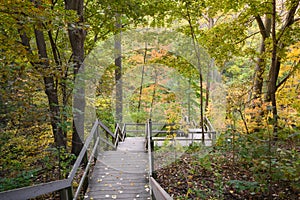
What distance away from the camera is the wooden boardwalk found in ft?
13.6

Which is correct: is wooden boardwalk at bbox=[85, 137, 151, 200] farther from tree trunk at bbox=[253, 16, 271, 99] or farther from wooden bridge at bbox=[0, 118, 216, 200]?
tree trunk at bbox=[253, 16, 271, 99]

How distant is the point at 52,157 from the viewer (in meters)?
4.61

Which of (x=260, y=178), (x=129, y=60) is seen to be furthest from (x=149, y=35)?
(x=260, y=178)

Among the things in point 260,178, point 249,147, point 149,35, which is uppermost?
point 149,35

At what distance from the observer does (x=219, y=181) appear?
4.07m

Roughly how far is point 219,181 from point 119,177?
2086 millimetres

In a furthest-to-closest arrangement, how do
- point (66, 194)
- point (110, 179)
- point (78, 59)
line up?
point (78, 59) < point (110, 179) < point (66, 194)

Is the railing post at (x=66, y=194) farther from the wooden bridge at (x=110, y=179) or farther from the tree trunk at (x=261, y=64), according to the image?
the tree trunk at (x=261, y=64)

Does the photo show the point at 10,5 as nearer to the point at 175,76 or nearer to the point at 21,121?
the point at 21,121

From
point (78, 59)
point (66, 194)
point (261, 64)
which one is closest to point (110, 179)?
point (66, 194)

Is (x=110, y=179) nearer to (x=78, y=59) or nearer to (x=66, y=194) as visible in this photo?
(x=66, y=194)

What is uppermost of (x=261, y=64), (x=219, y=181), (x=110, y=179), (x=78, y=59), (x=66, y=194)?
(x=261, y=64)

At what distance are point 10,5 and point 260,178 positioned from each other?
455 centimetres

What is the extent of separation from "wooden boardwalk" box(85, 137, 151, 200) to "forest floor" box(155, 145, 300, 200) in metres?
0.44
